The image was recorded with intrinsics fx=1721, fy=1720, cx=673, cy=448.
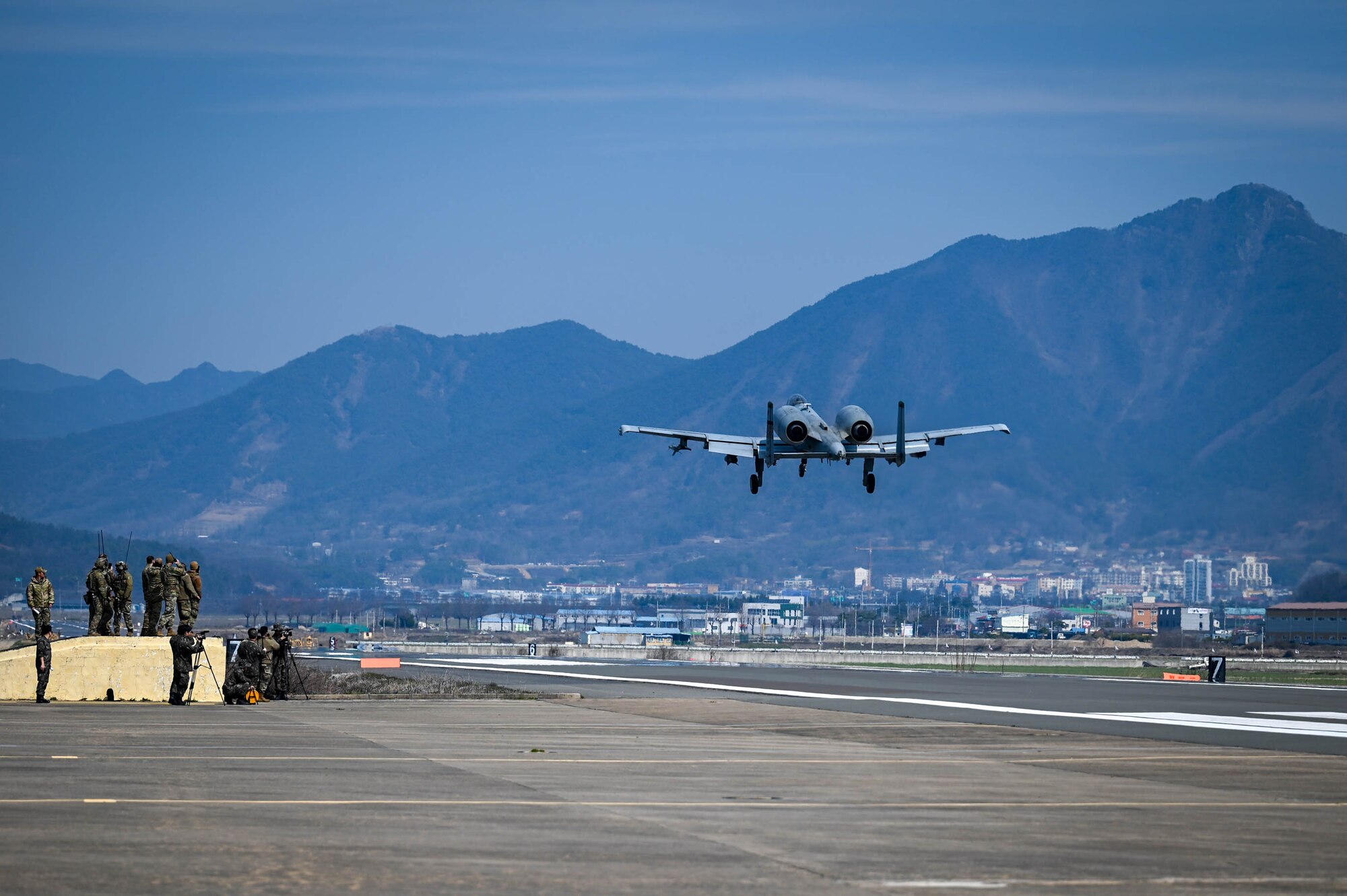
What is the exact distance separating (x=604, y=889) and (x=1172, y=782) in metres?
12.6

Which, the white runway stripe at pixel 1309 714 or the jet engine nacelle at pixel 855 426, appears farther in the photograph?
the jet engine nacelle at pixel 855 426

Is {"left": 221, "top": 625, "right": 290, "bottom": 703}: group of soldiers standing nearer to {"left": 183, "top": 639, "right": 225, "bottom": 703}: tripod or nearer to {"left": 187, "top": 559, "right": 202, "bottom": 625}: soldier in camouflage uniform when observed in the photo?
{"left": 183, "top": 639, "right": 225, "bottom": 703}: tripod

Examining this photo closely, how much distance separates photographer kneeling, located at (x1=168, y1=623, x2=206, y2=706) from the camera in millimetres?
37688

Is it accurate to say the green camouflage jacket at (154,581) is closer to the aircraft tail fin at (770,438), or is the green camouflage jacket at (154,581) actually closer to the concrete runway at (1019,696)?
the concrete runway at (1019,696)

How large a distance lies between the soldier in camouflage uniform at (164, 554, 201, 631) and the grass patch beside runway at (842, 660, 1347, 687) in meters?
43.0

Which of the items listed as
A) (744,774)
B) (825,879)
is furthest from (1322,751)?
(825,879)

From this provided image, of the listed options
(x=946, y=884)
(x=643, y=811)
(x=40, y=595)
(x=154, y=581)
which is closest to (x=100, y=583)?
(x=154, y=581)

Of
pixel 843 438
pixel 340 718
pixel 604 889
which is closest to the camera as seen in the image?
pixel 604 889

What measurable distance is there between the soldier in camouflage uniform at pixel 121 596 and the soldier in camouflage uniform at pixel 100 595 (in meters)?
0.14

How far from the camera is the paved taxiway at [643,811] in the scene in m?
15.1

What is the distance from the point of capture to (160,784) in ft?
69.6

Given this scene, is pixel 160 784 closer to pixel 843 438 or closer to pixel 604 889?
pixel 604 889

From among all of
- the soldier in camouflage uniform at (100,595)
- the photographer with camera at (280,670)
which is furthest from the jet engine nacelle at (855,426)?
the soldier in camouflage uniform at (100,595)

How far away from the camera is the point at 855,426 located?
56875 millimetres
